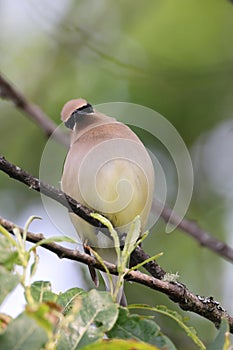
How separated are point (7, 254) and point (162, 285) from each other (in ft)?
2.53

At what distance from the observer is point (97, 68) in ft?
21.0

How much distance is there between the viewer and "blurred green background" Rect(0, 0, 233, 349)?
6.16 meters

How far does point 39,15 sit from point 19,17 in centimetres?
111

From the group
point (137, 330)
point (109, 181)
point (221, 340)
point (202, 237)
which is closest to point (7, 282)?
point (137, 330)

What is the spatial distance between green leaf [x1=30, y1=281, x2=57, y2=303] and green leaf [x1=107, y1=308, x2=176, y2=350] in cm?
17

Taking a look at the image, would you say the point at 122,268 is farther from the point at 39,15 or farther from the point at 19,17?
the point at 19,17

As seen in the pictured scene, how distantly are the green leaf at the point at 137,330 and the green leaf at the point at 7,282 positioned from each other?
1.06 feet

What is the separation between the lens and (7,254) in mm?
1577

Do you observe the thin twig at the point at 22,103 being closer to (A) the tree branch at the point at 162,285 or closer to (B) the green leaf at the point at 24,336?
(A) the tree branch at the point at 162,285

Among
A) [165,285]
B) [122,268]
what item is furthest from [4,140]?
[122,268]

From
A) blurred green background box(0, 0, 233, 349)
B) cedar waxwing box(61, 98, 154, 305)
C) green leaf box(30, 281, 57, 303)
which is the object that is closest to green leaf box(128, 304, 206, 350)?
green leaf box(30, 281, 57, 303)

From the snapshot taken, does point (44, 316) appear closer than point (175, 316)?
Yes

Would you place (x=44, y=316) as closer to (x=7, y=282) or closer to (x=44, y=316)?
(x=44, y=316)

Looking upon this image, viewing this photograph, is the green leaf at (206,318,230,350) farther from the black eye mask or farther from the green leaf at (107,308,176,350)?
the black eye mask
